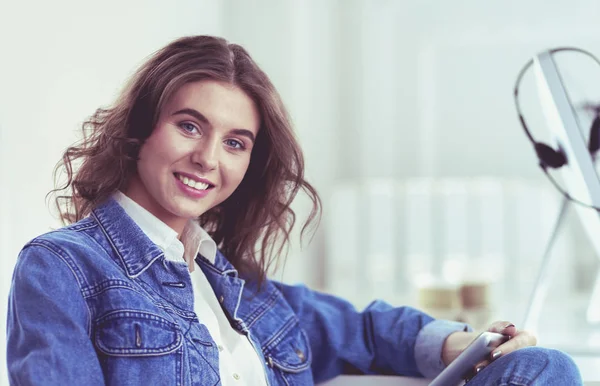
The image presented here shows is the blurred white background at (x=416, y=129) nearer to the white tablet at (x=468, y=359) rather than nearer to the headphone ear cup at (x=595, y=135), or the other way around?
the headphone ear cup at (x=595, y=135)

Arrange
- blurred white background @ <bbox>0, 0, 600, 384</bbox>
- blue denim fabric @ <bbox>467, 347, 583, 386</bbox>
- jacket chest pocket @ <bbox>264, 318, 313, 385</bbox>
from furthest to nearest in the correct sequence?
blurred white background @ <bbox>0, 0, 600, 384</bbox> → jacket chest pocket @ <bbox>264, 318, 313, 385</bbox> → blue denim fabric @ <bbox>467, 347, 583, 386</bbox>

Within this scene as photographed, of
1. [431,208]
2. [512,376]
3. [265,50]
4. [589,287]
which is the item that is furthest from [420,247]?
[512,376]

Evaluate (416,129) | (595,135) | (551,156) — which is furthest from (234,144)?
(416,129)

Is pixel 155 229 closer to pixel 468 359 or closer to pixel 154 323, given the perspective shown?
pixel 154 323

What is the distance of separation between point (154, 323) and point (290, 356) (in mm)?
348

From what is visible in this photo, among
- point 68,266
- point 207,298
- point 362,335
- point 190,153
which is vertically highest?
point 190,153

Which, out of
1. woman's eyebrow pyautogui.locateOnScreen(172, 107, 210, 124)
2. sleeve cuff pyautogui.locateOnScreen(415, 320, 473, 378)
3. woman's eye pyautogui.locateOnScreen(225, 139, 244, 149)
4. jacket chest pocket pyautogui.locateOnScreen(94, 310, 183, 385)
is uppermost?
woman's eyebrow pyautogui.locateOnScreen(172, 107, 210, 124)

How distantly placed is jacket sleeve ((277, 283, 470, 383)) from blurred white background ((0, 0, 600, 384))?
4.11 feet

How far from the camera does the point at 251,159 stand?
1409mm

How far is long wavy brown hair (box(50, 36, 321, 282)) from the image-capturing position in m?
1.21

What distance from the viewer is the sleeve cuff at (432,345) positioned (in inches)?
54.1

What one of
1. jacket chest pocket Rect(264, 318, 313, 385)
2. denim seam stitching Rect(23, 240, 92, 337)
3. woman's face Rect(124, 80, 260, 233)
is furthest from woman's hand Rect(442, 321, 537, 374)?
denim seam stitching Rect(23, 240, 92, 337)

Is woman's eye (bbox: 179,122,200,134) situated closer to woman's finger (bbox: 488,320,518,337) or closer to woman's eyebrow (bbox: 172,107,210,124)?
woman's eyebrow (bbox: 172,107,210,124)

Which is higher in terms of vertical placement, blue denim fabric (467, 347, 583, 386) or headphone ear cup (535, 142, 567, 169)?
headphone ear cup (535, 142, 567, 169)
